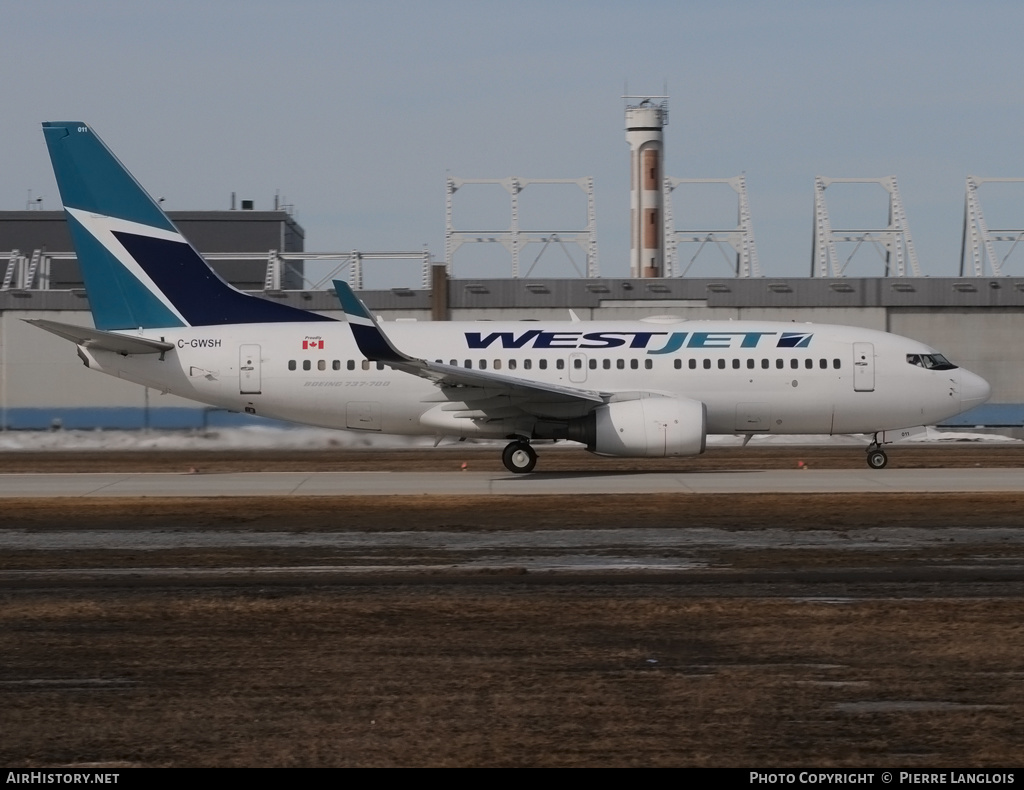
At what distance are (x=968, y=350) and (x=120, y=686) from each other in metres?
48.7

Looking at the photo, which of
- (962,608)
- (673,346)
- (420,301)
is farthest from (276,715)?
(420,301)

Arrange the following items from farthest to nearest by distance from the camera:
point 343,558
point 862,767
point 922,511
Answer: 1. point 922,511
2. point 343,558
3. point 862,767

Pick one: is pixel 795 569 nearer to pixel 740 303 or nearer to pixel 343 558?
pixel 343 558

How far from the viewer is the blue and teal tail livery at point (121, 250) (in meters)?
31.5

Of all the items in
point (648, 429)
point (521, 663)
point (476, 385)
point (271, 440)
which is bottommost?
point (271, 440)

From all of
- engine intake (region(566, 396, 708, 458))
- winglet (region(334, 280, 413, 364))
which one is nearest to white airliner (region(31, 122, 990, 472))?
engine intake (region(566, 396, 708, 458))

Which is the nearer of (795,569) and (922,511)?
Answer: (795,569)

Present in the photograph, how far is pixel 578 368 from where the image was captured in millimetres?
30750

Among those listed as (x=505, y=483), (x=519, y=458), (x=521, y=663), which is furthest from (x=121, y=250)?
(x=521, y=663)

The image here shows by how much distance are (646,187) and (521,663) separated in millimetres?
63668

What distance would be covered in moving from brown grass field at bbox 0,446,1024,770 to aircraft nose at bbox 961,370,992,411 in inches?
551

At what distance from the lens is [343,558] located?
1755cm

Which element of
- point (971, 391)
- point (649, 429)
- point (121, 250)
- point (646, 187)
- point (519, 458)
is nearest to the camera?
point (649, 429)

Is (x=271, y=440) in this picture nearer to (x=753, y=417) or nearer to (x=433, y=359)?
(x=433, y=359)
